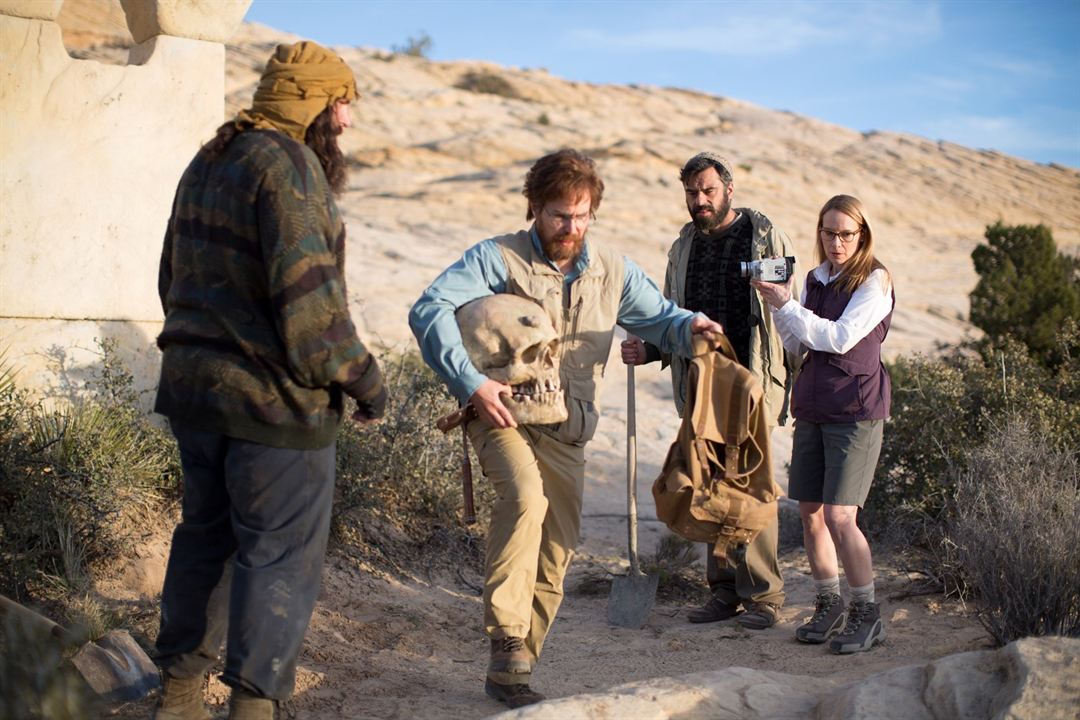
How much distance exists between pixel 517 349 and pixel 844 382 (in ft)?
5.07

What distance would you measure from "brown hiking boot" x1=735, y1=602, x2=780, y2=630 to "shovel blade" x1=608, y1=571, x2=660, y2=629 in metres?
0.45

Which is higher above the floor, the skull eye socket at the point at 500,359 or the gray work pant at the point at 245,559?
the skull eye socket at the point at 500,359

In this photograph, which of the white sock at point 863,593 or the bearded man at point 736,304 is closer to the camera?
the white sock at point 863,593

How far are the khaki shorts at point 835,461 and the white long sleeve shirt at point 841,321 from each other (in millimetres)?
348

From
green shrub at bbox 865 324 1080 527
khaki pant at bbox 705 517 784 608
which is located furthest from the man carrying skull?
green shrub at bbox 865 324 1080 527

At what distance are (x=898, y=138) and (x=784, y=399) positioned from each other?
32.2 metres

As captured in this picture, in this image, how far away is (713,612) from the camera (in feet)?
17.5

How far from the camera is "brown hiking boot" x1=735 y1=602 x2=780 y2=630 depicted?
512cm

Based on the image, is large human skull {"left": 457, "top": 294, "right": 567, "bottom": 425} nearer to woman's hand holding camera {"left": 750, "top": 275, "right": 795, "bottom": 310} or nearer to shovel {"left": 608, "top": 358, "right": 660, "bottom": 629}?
woman's hand holding camera {"left": 750, "top": 275, "right": 795, "bottom": 310}

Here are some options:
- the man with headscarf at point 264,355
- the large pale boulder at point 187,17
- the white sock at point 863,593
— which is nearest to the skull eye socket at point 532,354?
the man with headscarf at point 264,355

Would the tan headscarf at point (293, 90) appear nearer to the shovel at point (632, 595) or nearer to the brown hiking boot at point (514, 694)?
the brown hiking boot at point (514, 694)

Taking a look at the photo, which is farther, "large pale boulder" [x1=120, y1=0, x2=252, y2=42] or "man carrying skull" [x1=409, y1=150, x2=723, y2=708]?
"large pale boulder" [x1=120, y1=0, x2=252, y2=42]

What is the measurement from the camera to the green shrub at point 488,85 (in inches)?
1377

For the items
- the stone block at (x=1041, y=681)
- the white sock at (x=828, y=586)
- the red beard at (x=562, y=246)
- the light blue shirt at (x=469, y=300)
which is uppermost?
the red beard at (x=562, y=246)
